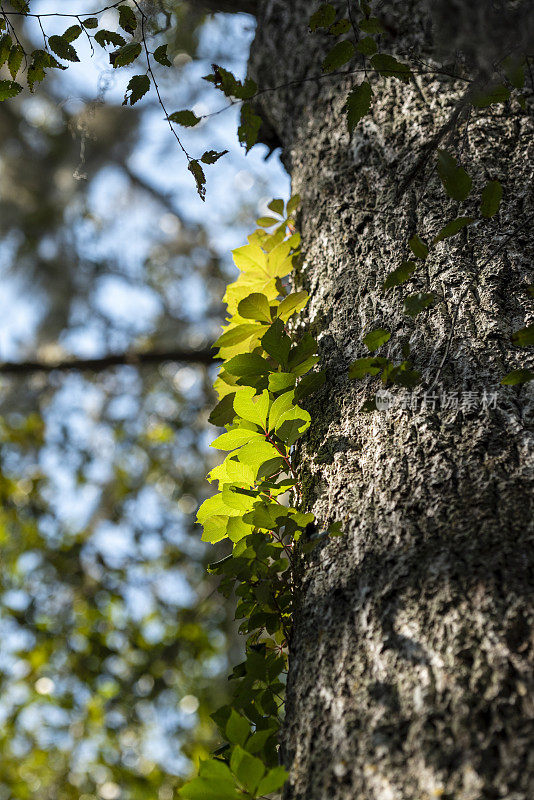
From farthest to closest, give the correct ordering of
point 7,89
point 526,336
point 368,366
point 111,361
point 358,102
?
point 111,361 < point 7,89 < point 358,102 < point 368,366 < point 526,336

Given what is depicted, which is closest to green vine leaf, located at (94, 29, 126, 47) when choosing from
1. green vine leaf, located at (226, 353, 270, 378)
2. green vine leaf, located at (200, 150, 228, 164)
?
green vine leaf, located at (200, 150, 228, 164)

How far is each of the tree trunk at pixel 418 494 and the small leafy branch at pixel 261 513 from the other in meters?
0.05

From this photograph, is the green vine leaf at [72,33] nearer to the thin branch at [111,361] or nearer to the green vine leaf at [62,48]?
the green vine leaf at [62,48]

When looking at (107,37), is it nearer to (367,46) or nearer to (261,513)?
(367,46)

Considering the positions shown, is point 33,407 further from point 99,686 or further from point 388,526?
point 388,526

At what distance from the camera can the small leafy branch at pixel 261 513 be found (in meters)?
0.85

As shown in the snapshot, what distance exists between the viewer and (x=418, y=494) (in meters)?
0.76

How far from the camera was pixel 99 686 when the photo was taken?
331cm

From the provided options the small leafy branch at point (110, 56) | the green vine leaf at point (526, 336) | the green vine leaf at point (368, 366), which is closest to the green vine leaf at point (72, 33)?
the small leafy branch at point (110, 56)

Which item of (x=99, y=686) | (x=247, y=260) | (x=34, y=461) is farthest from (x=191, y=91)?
(x=99, y=686)

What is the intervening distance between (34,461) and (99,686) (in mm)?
1758

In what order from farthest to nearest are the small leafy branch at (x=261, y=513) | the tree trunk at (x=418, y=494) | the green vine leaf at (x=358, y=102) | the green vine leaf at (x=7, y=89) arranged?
the green vine leaf at (x=7, y=89)
the green vine leaf at (x=358, y=102)
the small leafy branch at (x=261, y=513)
the tree trunk at (x=418, y=494)

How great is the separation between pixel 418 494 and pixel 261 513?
222 mm

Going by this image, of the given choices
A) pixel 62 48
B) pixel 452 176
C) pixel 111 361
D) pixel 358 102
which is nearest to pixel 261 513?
pixel 452 176
